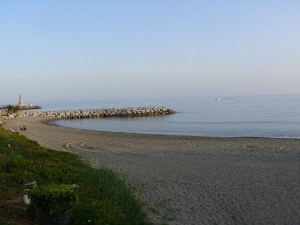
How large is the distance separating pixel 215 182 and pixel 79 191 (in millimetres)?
5734

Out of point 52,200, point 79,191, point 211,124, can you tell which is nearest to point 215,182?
point 79,191

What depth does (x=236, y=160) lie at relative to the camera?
1825cm

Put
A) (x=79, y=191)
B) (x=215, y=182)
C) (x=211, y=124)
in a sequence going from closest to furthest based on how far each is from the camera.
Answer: (x=79, y=191) → (x=215, y=182) → (x=211, y=124)

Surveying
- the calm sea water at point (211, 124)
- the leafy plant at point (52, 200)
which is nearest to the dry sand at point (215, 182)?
the leafy plant at point (52, 200)

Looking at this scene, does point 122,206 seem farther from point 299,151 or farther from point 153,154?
point 299,151

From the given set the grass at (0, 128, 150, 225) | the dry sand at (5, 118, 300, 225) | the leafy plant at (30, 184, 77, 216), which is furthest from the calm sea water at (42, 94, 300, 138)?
the leafy plant at (30, 184, 77, 216)

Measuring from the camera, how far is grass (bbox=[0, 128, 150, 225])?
7113 mm

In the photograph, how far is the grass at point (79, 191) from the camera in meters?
7.11

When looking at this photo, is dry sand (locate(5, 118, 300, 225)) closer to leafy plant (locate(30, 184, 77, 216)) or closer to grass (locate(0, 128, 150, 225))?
grass (locate(0, 128, 150, 225))

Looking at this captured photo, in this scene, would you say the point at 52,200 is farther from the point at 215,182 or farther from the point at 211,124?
the point at 211,124

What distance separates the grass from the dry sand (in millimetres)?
988

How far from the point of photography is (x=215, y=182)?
1326 cm

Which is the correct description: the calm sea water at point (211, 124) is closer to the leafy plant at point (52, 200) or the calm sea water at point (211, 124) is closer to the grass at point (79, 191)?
the grass at point (79, 191)

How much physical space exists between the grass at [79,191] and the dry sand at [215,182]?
988 millimetres
